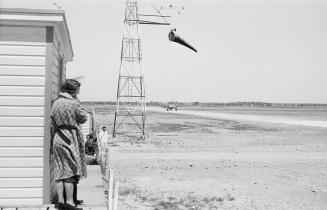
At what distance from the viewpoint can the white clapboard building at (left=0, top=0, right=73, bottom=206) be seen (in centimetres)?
636

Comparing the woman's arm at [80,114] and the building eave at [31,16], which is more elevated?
the building eave at [31,16]

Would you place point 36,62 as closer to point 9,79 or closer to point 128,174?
point 9,79

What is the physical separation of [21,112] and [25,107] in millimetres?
90

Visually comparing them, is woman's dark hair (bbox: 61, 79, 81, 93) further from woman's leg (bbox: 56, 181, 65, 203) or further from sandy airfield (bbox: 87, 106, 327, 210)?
sandy airfield (bbox: 87, 106, 327, 210)

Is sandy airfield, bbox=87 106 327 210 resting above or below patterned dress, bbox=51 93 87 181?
below

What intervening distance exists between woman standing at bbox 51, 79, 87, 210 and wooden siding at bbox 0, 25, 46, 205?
2.30 feet

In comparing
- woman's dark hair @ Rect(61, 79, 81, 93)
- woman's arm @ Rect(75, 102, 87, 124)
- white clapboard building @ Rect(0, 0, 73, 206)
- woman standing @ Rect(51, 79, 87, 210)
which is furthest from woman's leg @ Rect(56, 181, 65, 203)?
woman's dark hair @ Rect(61, 79, 81, 93)

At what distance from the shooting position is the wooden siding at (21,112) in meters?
6.37

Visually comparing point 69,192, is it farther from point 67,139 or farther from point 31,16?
point 31,16

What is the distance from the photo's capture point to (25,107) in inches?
252

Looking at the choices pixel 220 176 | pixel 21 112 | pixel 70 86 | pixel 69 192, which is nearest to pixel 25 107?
pixel 21 112

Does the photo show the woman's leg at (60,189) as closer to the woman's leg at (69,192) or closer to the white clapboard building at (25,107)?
the woman's leg at (69,192)

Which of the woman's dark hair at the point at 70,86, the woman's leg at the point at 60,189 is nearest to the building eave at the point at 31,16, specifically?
the woman's dark hair at the point at 70,86

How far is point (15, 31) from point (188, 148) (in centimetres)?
2112
